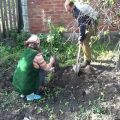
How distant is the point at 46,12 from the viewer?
949 centimetres

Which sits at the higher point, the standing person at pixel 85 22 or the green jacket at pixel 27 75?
the standing person at pixel 85 22

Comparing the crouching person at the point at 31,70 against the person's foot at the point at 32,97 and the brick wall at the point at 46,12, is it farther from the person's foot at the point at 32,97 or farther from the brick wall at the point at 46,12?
the brick wall at the point at 46,12

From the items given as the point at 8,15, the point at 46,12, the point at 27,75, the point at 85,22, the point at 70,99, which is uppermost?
the point at 85,22

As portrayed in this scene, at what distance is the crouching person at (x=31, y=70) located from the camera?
7.24m

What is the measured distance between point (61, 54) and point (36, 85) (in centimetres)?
156

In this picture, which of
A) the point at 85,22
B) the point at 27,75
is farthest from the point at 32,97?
the point at 85,22

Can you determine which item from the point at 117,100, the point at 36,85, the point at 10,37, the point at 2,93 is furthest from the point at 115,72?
the point at 10,37

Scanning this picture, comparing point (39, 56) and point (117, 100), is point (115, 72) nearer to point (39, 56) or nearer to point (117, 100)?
point (117, 100)

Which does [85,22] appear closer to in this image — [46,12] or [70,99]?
[70,99]

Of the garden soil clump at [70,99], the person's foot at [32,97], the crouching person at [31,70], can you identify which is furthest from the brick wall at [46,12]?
the person's foot at [32,97]

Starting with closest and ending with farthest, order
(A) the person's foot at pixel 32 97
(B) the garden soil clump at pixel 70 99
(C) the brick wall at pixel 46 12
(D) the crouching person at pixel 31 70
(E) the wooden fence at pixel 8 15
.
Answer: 1. (B) the garden soil clump at pixel 70 99
2. (D) the crouching person at pixel 31 70
3. (A) the person's foot at pixel 32 97
4. (C) the brick wall at pixel 46 12
5. (E) the wooden fence at pixel 8 15

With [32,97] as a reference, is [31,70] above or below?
above

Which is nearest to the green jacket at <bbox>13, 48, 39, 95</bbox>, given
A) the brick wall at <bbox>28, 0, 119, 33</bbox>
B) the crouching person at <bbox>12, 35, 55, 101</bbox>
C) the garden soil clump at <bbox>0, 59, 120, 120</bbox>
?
the crouching person at <bbox>12, 35, 55, 101</bbox>

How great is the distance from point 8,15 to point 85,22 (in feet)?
8.98
